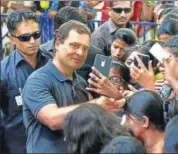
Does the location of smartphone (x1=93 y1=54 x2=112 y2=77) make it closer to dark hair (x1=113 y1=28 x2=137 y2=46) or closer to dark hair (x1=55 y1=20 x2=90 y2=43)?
dark hair (x1=55 y1=20 x2=90 y2=43)

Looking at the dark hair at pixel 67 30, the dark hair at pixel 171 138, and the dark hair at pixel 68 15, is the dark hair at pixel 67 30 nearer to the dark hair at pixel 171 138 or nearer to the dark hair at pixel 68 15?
the dark hair at pixel 171 138

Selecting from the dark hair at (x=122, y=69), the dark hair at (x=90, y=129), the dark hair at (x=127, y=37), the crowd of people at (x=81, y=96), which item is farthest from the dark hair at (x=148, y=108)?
the dark hair at (x=127, y=37)

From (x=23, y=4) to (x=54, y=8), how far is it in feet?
1.90

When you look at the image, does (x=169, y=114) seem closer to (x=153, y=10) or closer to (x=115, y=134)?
(x=115, y=134)

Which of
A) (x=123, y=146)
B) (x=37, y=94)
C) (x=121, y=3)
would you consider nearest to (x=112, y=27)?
(x=121, y=3)

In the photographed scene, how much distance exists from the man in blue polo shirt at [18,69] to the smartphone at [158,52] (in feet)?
4.10

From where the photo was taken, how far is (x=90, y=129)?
245 cm

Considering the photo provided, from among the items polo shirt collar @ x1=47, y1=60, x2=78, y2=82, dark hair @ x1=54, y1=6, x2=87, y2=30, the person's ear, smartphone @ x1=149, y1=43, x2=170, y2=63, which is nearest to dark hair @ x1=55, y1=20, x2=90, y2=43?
polo shirt collar @ x1=47, y1=60, x2=78, y2=82

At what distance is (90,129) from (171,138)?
45cm

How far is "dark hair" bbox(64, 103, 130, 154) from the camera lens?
2430 mm

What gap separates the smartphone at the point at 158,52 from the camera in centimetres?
321

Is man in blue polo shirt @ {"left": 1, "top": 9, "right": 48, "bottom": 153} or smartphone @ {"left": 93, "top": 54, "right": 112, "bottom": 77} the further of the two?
man in blue polo shirt @ {"left": 1, "top": 9, "right": 48, "bottom": 153}

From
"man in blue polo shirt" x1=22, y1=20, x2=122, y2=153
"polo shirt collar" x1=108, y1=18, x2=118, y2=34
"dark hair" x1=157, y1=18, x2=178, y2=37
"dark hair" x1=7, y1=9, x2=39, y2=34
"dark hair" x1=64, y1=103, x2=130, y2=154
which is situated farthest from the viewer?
"polo shirt collar" x1=108, y1=18, x2=118, y2=34

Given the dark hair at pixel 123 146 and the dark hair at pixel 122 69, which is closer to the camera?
the dark hair at pixel 123 146
